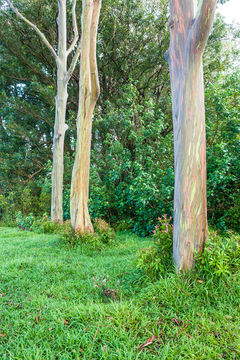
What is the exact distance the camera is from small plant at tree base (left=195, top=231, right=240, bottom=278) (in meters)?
2.10

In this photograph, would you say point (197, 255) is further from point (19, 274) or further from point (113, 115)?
point (113, 115)

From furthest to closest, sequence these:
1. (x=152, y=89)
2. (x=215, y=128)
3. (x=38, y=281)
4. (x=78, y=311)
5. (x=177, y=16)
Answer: (x=152, y=89) → (x=215, y=128) → (x=38, y=281) → (x=177, y=16) → (x=78, y=311)

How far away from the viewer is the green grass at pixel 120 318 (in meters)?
1.50

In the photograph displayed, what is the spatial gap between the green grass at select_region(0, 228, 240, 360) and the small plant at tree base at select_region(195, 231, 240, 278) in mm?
112

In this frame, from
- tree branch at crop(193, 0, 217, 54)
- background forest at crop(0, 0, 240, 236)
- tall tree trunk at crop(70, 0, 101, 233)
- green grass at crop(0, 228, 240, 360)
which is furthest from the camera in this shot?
background forest at crop(0, 0, 240, 236)

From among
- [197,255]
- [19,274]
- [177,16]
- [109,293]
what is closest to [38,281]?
[19,274]

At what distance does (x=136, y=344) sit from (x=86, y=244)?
2.86 m

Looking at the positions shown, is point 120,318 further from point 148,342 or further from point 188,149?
point 188,149

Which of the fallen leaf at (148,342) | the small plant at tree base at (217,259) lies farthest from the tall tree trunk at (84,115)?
the fallen leaf at (148,342)

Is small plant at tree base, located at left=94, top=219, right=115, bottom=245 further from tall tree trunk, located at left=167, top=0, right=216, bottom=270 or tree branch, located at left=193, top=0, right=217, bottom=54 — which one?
tree branch, located at left=193, top=0, right=217, bottom=54

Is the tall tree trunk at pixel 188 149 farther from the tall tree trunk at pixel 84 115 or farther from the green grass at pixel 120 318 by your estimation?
the tall tree trunk at pixel 84 115

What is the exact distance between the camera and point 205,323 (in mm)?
1722

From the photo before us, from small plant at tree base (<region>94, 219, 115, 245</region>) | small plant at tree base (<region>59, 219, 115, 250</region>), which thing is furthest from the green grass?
small plant at tree base (<region>94, 219, 115, 245</region>)

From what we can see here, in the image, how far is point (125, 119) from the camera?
6855 millimetres
